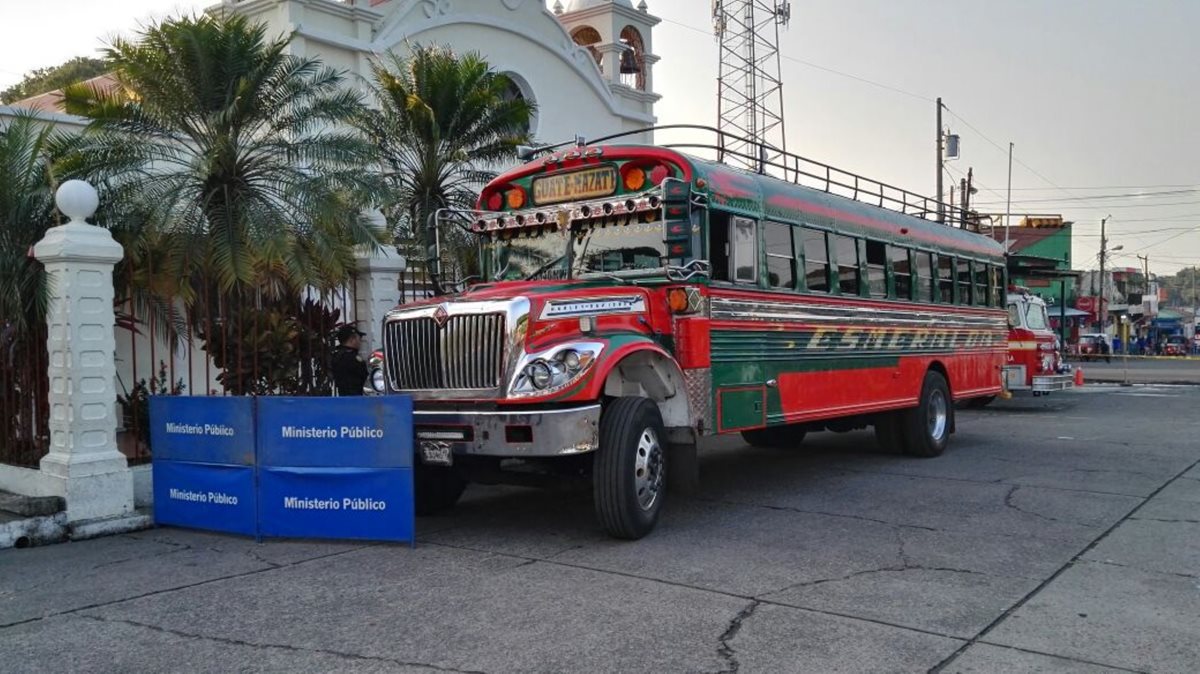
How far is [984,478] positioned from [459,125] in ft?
29.0

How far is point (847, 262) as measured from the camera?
34.2ft

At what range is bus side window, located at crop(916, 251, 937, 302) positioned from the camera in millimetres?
11914

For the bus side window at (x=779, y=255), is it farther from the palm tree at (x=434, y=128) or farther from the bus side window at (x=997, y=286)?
the palm tree at (x=434, y=128)

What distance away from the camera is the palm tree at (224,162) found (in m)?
9.98

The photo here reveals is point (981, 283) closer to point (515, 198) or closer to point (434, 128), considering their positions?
point (515, 198)

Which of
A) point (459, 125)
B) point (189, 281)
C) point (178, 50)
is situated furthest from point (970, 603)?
point (459, 125)

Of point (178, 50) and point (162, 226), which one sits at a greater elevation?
point (178, 50)

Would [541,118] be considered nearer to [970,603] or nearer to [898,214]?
[898,214]

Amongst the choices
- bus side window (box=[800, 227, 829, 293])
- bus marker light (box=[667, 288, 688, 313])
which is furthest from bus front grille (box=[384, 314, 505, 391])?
bus side window (box=[800, 227, 829, 293])

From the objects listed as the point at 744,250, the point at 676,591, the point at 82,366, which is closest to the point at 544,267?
the point at 744,250

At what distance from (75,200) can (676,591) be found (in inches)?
224

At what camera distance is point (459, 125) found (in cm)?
1470

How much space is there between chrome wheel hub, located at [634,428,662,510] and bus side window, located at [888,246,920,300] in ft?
16.6

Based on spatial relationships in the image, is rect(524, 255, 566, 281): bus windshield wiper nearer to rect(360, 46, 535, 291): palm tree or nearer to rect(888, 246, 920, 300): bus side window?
rect(888, 246, 920, 300): bus side window
